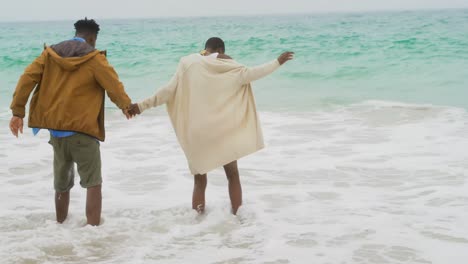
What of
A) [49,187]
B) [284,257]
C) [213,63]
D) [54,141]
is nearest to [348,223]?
[284,257]

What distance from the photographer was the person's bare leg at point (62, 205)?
498cm

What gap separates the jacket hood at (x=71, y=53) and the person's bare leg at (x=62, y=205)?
1.12 meters

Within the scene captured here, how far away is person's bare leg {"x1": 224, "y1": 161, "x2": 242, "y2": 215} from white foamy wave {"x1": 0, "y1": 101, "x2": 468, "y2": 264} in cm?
10

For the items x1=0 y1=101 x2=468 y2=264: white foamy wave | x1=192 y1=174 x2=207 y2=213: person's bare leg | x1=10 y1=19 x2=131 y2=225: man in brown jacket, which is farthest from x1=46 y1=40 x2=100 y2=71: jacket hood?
x1=192 y1=174 x2=207 y2=213: person's bare leg

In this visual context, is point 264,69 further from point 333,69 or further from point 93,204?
point 333,69

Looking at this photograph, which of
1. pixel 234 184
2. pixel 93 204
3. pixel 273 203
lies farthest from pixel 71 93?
pixel 273 203

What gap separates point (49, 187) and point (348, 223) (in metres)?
3.26

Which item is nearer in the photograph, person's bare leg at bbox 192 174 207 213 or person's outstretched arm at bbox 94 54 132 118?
person's outstretched arm at bbox 94 54 132 118

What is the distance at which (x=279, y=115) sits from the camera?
11.8 meters

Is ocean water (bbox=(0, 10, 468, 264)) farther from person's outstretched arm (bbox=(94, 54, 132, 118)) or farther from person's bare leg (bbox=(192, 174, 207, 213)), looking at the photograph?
person's outstretched arm (bbox=(94, 54, 132, 118))

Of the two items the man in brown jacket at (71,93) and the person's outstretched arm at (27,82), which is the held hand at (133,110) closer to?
the man in brown jacket at (71,93)

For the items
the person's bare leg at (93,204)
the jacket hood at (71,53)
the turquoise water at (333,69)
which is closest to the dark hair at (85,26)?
the jacket hood at (71,53)

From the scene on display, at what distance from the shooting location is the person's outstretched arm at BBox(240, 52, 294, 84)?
4828mm


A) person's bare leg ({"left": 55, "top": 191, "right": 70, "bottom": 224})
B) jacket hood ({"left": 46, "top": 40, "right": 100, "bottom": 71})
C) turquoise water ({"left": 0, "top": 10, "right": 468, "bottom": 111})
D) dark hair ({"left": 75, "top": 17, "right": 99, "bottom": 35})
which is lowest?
turquoise water ({"left": 0, "top": 10, "right": 468, "bottom": 111})
